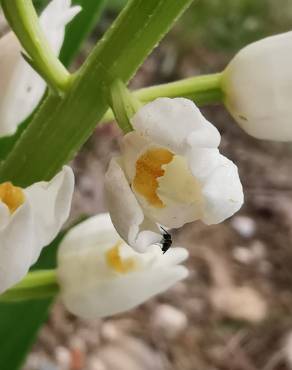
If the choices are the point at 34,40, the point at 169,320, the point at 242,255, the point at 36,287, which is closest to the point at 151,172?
the point at 34,40

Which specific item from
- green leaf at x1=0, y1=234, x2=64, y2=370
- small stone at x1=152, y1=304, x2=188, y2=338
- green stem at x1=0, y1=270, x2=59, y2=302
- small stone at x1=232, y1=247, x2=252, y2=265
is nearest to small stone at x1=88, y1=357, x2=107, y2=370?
small stone at x1=152, y1=304, x2=188, y2=338

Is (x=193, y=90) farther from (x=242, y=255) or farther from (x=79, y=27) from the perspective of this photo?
(x=242, y=255)

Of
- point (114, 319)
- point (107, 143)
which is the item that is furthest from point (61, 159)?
point (107, 143)

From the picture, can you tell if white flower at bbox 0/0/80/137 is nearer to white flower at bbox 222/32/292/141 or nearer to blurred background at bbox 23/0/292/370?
white flower at bbox 222/32/292/141

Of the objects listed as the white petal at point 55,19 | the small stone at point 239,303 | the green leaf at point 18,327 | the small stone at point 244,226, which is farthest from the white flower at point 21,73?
the small stone at point 244,226

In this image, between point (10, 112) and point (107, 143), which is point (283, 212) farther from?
point (10, 112)

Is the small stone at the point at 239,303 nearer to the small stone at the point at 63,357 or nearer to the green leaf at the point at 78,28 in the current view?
the small stone at the point at 63,357
